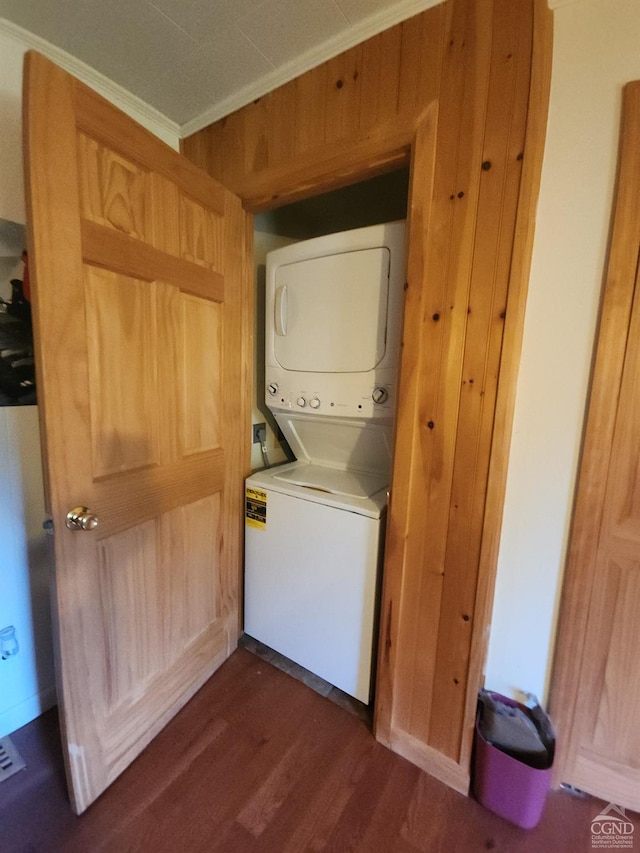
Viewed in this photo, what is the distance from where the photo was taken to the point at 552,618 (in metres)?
1.06

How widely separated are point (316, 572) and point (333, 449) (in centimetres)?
57

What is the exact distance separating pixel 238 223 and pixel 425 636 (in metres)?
1.70

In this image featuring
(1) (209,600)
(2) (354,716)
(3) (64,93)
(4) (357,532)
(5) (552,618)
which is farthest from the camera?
(1) (209,600)

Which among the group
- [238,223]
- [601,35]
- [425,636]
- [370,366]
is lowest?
[425,636]

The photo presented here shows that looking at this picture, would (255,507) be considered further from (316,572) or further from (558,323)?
(558,323)

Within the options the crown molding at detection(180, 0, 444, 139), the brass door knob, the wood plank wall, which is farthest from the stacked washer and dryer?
the brass door knob

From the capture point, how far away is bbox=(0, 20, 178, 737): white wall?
1.10 metres

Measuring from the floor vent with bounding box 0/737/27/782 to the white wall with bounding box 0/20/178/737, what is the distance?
0.04 m

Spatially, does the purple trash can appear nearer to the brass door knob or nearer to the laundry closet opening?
the laundry closet opening

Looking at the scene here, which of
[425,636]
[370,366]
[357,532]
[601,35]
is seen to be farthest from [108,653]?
[601,35]

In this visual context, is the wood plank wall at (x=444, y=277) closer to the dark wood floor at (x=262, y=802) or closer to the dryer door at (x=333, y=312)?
the dark wood floor at (x=262, y=802)

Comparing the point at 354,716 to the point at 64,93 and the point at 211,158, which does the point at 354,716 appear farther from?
the point at 211,158

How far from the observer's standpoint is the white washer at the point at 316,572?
4.25ft

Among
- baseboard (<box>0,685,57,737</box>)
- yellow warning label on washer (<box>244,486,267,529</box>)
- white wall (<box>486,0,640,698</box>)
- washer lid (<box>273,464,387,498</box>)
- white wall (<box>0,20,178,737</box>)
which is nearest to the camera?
white wall (<box>486,0,640,698</box>)
